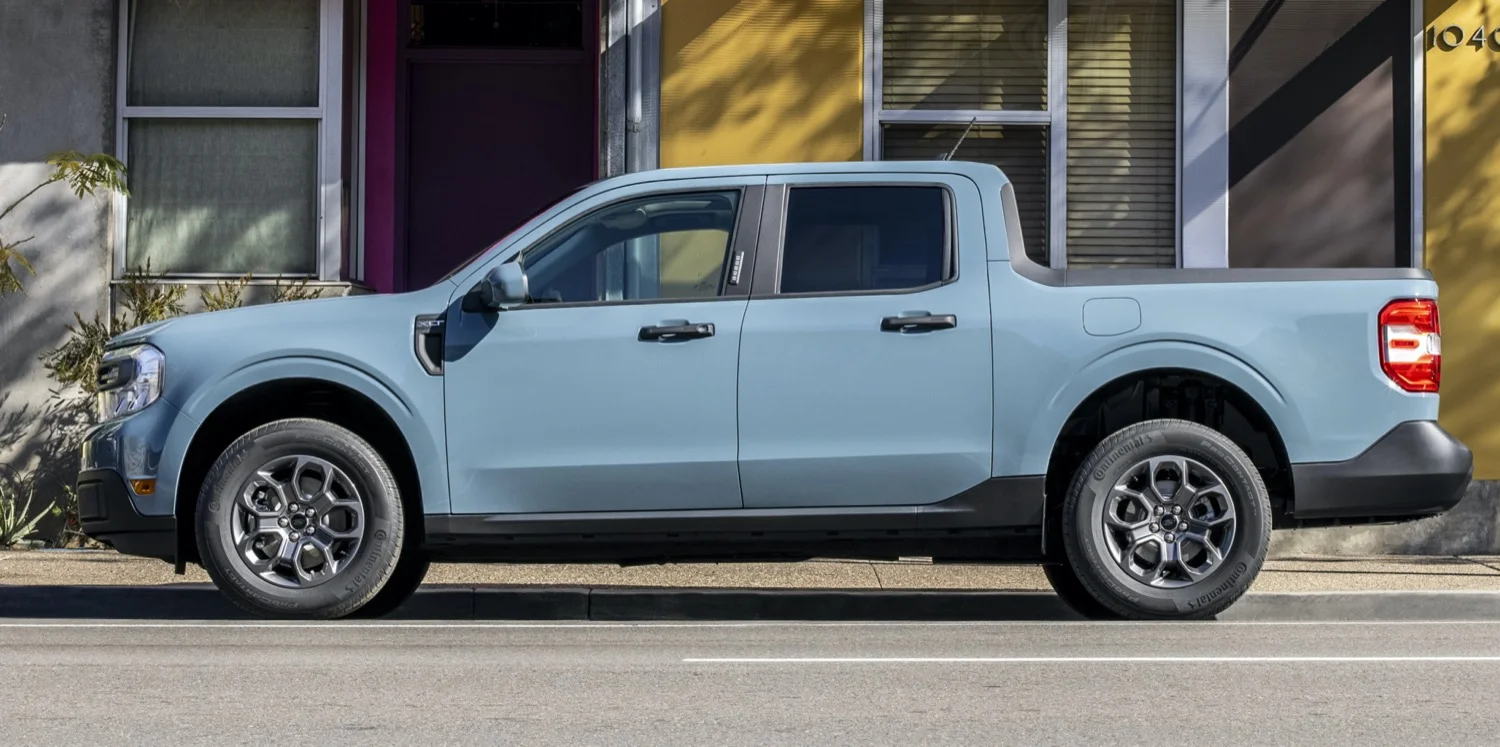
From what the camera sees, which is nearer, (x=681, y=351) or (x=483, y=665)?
(x=483, y=665)

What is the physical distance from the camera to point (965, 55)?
12.8m

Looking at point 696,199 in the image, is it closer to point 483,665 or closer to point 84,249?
point 483,665

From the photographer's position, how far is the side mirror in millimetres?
7754

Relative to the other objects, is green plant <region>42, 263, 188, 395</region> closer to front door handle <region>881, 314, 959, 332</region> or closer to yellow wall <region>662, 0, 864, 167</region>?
yellow wall <region>662, 0, 864, 167</region>

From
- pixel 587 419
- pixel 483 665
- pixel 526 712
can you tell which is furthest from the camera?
pixel 587 419

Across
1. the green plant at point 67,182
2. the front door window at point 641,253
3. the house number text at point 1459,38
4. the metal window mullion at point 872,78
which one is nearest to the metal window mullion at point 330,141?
the green plant at point 67,182

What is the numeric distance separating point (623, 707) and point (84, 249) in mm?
8109

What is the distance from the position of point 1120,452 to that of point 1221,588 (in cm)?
69

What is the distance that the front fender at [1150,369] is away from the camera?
789 cm

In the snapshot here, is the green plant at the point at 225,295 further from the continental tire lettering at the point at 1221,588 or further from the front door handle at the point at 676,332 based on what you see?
the continental tire lettering at the point at 1221,588

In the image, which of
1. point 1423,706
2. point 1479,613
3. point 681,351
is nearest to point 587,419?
point 681,351

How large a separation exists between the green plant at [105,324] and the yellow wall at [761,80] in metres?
3.39

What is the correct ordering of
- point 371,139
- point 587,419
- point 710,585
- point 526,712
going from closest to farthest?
point 526,712 < point 587,419 < point 710,585 < point 371,139

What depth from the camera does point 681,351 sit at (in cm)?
789
